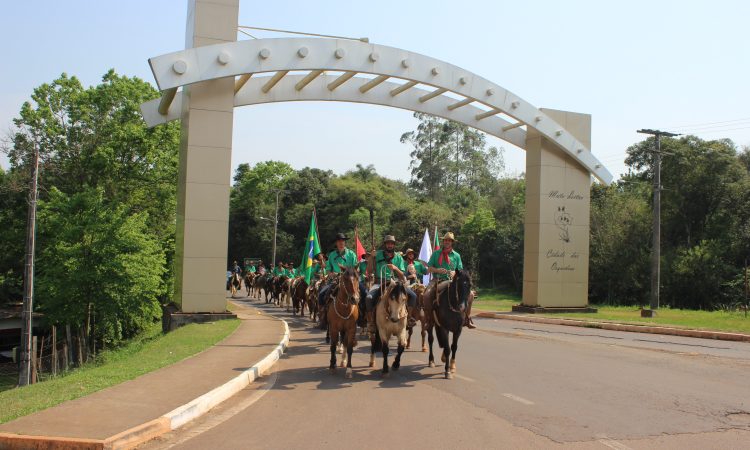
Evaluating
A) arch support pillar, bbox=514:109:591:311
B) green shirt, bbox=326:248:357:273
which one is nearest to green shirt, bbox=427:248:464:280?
green shirt, bbox=326:248:357:273

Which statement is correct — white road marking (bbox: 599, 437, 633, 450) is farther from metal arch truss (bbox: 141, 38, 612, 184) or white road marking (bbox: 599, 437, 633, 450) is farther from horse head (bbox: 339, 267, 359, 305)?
metal arch truss (bbox: 141, 38, 612, 184)

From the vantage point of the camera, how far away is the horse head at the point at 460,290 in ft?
35.6

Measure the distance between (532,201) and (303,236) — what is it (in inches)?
1935

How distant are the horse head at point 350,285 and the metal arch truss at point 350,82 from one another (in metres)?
10.9

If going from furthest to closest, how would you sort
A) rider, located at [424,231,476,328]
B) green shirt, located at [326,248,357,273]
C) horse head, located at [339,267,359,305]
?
green shirt, located at [326,248,357,273] → rider, located at [424,231,476,328] → horse head, located at [339,267,359,305]

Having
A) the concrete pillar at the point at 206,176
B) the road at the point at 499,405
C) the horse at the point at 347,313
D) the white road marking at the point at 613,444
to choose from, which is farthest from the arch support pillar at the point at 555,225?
the white road marking at the point at 613,444

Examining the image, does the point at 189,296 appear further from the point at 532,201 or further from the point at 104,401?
the point at 532,201

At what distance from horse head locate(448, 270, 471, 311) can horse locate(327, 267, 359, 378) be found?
166 cm

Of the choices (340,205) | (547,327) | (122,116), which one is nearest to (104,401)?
(547,327)

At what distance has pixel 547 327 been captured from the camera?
2202 cm

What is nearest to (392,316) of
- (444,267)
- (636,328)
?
(444,267)

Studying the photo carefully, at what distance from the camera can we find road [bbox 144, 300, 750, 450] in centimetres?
677

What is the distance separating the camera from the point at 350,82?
24.4 m

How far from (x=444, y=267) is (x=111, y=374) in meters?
6.35
